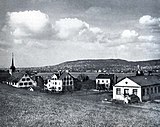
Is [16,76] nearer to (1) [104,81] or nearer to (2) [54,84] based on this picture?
(2) [54,84]

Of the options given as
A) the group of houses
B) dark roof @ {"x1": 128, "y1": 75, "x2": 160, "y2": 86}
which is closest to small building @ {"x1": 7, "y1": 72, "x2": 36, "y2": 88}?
the group of houses

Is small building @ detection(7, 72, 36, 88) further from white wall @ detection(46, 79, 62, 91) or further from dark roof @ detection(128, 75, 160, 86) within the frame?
dark roof @ detection(128, 75, 160, 86)

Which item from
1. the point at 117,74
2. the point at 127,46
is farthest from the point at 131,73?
the point at 127,46

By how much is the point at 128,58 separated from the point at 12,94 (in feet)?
4.68

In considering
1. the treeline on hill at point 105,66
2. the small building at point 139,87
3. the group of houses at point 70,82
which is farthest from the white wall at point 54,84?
the small building at point 139,87

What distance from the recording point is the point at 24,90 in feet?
9.14

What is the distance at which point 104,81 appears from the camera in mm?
2896

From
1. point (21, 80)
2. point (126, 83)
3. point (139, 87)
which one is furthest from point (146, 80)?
point (21, 80)

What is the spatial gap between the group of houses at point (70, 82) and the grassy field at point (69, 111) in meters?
0.09

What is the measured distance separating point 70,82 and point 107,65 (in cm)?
46

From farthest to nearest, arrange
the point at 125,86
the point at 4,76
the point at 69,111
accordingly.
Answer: the point at 125,86 → the point at 4,76 → the point at 69,111

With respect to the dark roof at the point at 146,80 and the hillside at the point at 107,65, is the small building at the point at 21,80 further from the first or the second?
the dark roof at the point at 146,80

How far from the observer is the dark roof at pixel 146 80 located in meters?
2.71

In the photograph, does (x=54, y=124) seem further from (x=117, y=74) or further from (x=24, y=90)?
(x=117, y=74)
